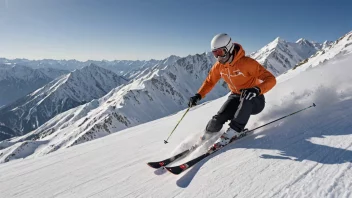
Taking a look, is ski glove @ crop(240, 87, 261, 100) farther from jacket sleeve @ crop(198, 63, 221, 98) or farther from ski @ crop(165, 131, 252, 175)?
jacket sleeve @ crop(198, 63, 221, 98)

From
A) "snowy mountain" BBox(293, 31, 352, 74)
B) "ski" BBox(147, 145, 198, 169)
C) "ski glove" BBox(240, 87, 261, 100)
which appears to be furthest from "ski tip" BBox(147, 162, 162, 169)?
"snowy mountain" BBox(293, 31, 352, 74)

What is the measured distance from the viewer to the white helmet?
20.9ft

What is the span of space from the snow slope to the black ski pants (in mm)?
422

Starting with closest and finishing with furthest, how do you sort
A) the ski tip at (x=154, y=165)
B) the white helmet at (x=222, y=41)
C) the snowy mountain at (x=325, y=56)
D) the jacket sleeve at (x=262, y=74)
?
1. the ski tip at (x=154, y=165)
2. the jacket sleeve at (x=262, y=74)
3. the white helmet at (x=222, y=41)
4. the snowy mountain at (x=325, y=56)

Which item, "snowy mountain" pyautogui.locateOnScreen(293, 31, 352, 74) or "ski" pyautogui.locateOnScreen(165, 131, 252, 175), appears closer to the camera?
"ski" pyautogui.locateOnScreen(165, 131, 252, 175)

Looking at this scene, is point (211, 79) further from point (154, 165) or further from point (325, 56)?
point (325, 56)

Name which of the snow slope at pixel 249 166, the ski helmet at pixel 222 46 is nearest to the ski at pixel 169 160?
the snow slope at pixel 249 166

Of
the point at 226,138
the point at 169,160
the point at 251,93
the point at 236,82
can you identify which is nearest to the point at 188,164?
the point at 169,160

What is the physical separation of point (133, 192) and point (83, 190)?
39.4 inches

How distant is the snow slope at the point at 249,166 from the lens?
3965 mm

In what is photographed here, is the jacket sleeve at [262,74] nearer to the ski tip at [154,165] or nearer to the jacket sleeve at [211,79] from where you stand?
the jacket sleeve at [211,79]

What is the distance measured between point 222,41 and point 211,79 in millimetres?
1595

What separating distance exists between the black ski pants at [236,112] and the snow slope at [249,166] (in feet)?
1.38

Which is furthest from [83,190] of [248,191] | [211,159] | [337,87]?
[337,87]
